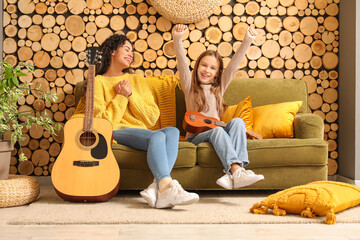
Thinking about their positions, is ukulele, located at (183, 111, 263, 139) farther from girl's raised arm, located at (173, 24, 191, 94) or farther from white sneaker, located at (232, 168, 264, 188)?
white sneaker, located at (232, 168, 264, 188)

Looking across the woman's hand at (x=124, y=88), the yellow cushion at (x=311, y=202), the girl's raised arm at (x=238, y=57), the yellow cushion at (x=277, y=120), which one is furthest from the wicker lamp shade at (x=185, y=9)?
the yellow cushion at (x=311, y=202)

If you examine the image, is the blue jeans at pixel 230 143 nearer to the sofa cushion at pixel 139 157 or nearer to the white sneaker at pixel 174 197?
the sofa cushion at pixel 139 157

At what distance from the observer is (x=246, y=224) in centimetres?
169

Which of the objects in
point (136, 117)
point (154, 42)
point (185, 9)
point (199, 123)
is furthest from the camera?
point (154, 42)

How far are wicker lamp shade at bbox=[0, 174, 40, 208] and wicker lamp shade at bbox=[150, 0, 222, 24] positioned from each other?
1.63 m

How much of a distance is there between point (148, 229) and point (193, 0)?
1.96 meters

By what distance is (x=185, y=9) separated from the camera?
2.96m

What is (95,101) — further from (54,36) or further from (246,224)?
(246,224)

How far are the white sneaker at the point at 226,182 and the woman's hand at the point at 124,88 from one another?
84cm

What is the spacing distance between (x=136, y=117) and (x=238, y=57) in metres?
0.81

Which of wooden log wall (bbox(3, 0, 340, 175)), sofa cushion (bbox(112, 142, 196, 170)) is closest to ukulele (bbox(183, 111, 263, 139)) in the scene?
sofa cushion (bbox(112, 142, 196, 170))

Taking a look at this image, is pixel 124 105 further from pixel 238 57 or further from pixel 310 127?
pixel 310 127

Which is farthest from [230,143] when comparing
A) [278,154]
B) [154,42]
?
[154,42]

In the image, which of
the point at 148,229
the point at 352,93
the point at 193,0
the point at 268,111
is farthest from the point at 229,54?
the point at 148,229
